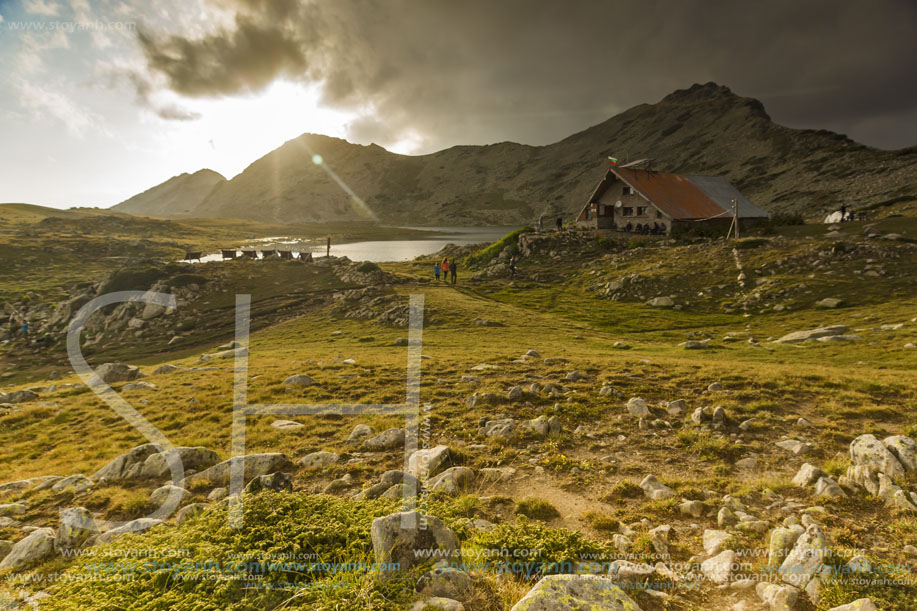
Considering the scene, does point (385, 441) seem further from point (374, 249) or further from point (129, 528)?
point (374, 249)

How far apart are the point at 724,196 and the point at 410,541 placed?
2948 inches

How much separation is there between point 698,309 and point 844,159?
497ft

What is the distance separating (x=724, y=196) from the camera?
205ft

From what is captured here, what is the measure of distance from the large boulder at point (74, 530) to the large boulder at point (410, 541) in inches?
208

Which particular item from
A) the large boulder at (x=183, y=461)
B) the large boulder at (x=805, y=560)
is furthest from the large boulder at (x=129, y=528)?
the large boulder at (x=805, y=560)

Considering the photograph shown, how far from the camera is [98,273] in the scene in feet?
207

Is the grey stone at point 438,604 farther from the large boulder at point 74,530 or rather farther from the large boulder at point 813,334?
the large boulder at point 813,334

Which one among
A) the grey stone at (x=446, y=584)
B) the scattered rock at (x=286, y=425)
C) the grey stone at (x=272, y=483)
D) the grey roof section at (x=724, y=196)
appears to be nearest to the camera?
the grey stone at (x=446, y=584)

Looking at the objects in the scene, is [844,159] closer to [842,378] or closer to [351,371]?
[842,378]

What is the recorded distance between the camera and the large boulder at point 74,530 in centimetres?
638

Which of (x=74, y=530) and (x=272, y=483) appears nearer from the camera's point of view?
(x=74, y=530)

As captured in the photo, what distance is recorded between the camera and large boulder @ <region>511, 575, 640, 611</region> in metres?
3.98

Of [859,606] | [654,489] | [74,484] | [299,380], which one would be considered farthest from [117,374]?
[859,606]

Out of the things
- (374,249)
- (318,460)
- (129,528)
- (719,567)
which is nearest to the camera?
(719,567)
